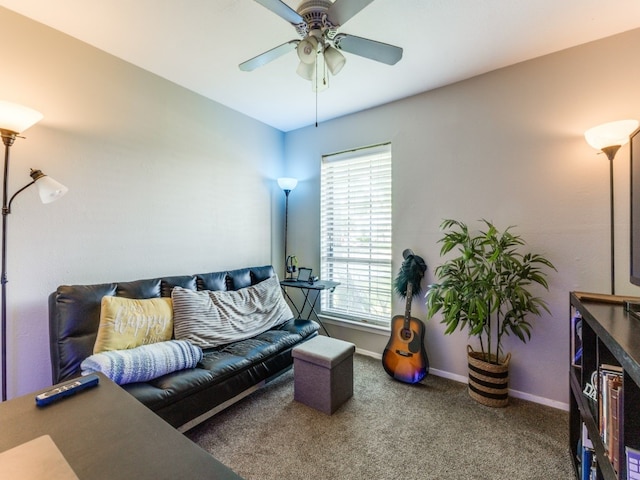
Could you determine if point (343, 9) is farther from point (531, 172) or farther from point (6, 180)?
point (6, 180)

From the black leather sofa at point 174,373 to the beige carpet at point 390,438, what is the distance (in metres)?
0.24

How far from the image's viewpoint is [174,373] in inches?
72.5

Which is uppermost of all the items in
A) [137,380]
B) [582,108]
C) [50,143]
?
[582,108]

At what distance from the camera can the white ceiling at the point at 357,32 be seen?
71.0 inches

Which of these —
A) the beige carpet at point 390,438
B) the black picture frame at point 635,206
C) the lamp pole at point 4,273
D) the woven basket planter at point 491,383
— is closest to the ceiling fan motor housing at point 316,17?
the black picture frame at point 635,206

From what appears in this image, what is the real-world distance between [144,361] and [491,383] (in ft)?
7.96

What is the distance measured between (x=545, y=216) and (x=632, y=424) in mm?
1660

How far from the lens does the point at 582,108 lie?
6.99 ft

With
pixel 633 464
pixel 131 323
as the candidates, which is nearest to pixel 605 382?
pixel 633 464

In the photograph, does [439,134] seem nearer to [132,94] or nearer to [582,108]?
[582,108]

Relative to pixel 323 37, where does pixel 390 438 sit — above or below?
below

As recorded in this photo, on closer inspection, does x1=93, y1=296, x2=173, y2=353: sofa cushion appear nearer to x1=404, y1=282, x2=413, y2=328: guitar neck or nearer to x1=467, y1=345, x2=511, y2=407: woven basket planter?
x1=404, y1=282, x2=413, y2=328: guitar neck

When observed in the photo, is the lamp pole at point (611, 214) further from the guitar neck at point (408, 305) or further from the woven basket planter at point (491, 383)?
the guitar neck at point (408, 305)

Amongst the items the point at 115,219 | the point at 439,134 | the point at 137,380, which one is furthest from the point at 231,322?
the point at 439,134
